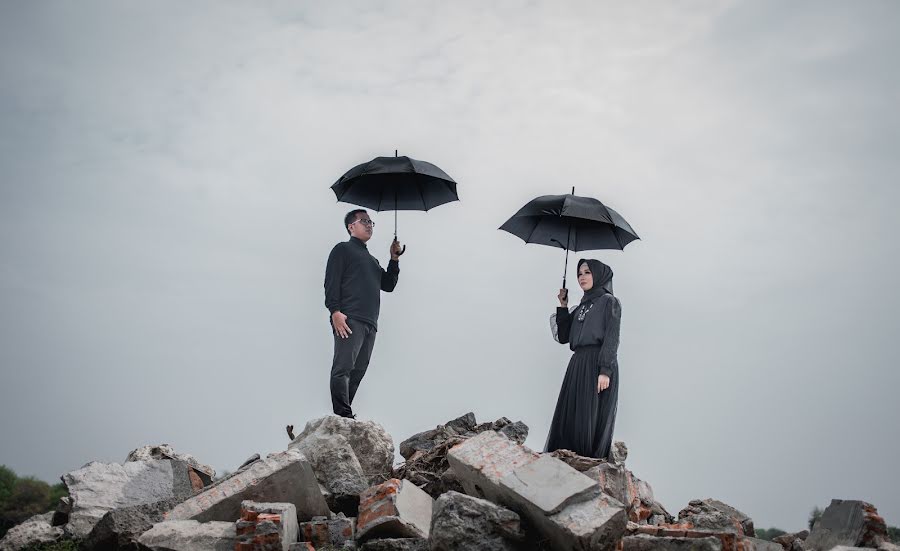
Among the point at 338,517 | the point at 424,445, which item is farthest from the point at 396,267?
the point at 338,517

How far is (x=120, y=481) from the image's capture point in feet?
36.1

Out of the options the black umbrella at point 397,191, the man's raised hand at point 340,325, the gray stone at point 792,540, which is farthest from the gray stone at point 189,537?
the gray stone at point 792,540

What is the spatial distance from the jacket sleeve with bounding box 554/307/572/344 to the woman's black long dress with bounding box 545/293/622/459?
18 centimetres

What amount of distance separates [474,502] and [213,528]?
2.62 meters

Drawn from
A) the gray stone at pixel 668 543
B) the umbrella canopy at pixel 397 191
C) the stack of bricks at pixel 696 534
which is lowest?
the gray stone at pixel 668 543

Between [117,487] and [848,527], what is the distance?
8594 millimetres

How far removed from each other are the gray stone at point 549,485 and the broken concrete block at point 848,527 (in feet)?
10.7

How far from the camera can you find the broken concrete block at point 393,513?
841 cm

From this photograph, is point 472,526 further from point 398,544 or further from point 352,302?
point 352,302

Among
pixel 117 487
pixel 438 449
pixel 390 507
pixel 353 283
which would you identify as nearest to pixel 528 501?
pixel 390 507

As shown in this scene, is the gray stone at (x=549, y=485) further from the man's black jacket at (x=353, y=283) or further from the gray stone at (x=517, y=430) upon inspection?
the man's black jacket at (x=353, y=283)

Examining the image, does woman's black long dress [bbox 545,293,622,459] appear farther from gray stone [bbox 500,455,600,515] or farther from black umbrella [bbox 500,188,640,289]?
gray stone [bbox 500,455,600,515]

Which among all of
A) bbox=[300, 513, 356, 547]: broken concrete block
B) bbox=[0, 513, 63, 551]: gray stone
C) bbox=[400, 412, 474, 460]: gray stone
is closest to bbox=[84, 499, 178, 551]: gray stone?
bbox=[0, 513, 63, 551]: gray stone

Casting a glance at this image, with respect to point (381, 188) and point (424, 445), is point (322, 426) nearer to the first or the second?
point (424, 445)
